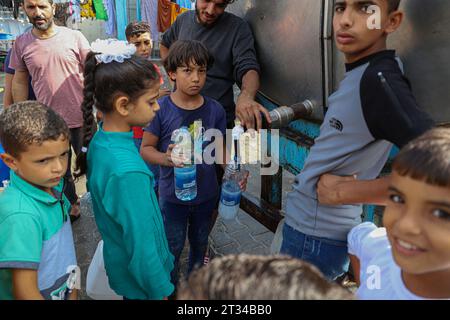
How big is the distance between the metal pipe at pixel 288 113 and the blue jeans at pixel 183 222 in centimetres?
80

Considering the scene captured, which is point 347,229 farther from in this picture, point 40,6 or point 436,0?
point 40,6

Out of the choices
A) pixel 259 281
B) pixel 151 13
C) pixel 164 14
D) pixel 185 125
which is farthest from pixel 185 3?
pixel 259 281

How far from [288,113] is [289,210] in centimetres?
51

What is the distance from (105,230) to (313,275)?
1205 mm

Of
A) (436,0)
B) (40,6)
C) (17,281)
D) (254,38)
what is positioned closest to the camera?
(17,281)

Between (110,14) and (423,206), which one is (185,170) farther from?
(110,14)

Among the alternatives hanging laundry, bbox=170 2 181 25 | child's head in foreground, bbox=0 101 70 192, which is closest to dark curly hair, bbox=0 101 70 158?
child's head in foreground, bbox=0 101 70 192

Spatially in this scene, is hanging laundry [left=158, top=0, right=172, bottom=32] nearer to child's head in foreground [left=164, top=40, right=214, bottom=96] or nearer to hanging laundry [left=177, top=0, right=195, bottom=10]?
hanging laundry [left=177, top=0, right=195, bottom=10]

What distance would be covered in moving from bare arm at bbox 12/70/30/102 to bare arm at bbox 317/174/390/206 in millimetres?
2955

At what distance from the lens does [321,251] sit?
1.60 metres

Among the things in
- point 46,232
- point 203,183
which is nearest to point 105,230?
point 46,232

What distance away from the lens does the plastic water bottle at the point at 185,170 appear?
2.13 meters

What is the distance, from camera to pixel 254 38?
2568 millimetres

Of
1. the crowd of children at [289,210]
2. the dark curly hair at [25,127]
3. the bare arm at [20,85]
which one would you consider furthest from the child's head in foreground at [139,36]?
the dark curly hair at [25,127]
